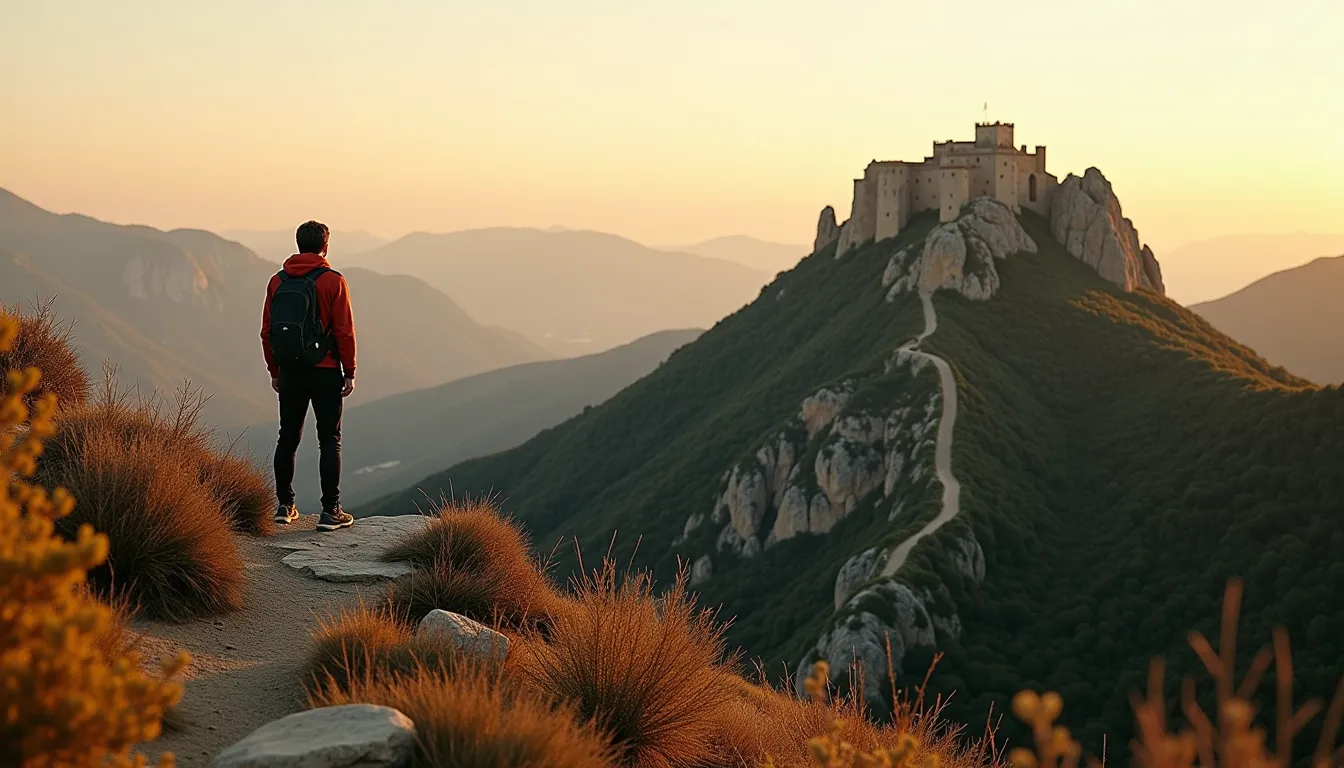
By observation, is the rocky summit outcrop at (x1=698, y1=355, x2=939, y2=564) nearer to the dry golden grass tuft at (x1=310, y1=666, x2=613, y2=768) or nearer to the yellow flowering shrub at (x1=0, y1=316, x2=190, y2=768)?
the dry golden grass tuft at (x1=310, y1=666, x2=613, y2=768)

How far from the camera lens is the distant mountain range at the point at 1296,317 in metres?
158

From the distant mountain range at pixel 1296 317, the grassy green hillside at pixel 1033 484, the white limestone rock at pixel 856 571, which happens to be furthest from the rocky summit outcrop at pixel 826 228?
the distant mountain range at pixel 1296 317

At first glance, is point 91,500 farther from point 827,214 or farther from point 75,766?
point 827,214

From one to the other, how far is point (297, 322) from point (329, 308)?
0.35 meters

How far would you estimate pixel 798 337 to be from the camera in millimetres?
88250

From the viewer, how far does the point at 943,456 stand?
55781 millimetres

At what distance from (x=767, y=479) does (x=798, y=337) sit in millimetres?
23639

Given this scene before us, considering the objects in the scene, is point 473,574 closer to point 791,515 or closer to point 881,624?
point 881,624

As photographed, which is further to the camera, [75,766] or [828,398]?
[828,398]

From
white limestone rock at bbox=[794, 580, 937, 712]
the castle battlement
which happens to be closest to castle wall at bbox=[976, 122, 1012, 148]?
the castle battlement

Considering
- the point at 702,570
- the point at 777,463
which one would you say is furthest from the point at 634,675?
the point at 777,463

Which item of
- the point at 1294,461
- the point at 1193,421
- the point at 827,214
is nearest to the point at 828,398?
the point at 1193,421

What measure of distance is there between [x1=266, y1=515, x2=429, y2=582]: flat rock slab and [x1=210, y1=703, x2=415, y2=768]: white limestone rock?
14.7ft

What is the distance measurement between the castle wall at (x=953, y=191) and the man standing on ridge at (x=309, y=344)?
73258 millimetres
